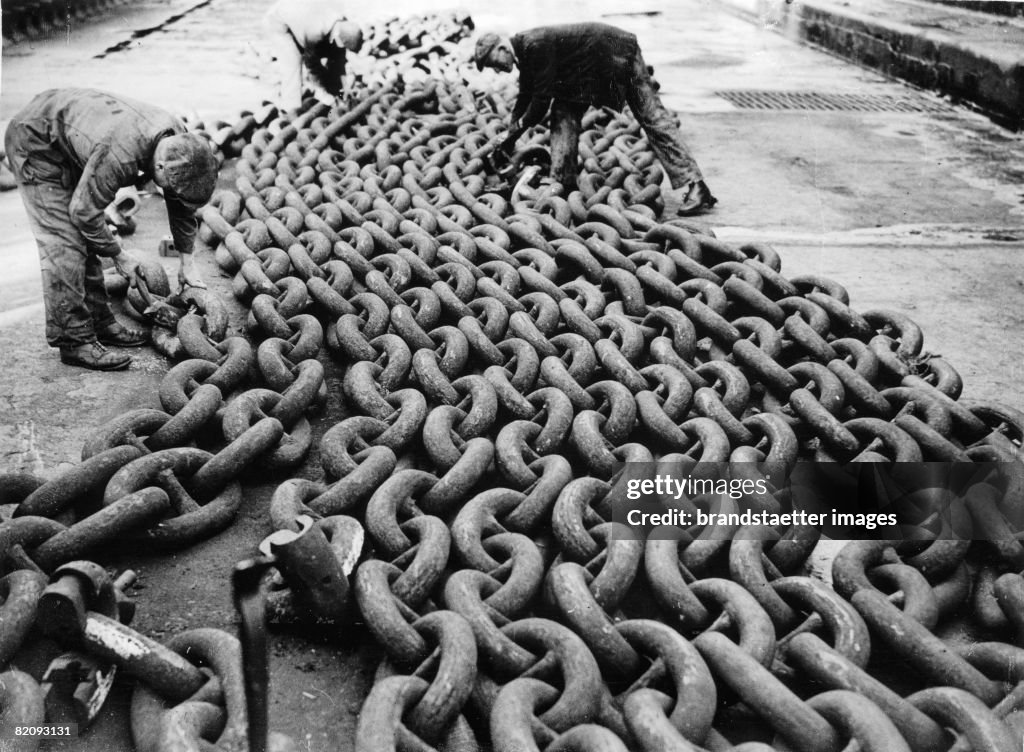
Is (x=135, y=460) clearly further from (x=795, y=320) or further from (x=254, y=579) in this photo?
(x=795, y=320)

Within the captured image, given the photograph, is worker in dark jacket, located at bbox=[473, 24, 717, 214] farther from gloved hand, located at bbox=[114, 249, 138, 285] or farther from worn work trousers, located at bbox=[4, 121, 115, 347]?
worn work trousers, located at bbox=[4, 121, 115, 347]

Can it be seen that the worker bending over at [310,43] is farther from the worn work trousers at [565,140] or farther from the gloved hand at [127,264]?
the gloved hand at [127,264]

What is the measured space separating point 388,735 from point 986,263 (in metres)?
3.66

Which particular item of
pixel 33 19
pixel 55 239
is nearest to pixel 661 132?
pixel 55 239

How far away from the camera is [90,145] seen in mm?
2791

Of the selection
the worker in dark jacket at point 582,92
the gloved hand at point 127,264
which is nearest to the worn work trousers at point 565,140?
the worker in dark jacket at point 582,92

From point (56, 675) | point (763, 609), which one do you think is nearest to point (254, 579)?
point (56, 675)

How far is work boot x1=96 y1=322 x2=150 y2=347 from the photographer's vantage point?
307 cm

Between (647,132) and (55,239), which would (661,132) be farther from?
(55,239)

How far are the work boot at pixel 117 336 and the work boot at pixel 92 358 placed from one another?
138 mm

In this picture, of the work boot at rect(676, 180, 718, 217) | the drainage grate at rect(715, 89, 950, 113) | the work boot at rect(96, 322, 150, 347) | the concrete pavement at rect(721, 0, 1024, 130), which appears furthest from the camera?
the drainage grate at rect(715, 89, 950, 113)

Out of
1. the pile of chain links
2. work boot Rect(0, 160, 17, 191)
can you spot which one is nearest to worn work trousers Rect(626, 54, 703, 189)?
work boot Rect(0, 160, 17, 191)

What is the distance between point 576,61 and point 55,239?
9.25ft

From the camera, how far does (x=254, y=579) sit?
5.54 feet
